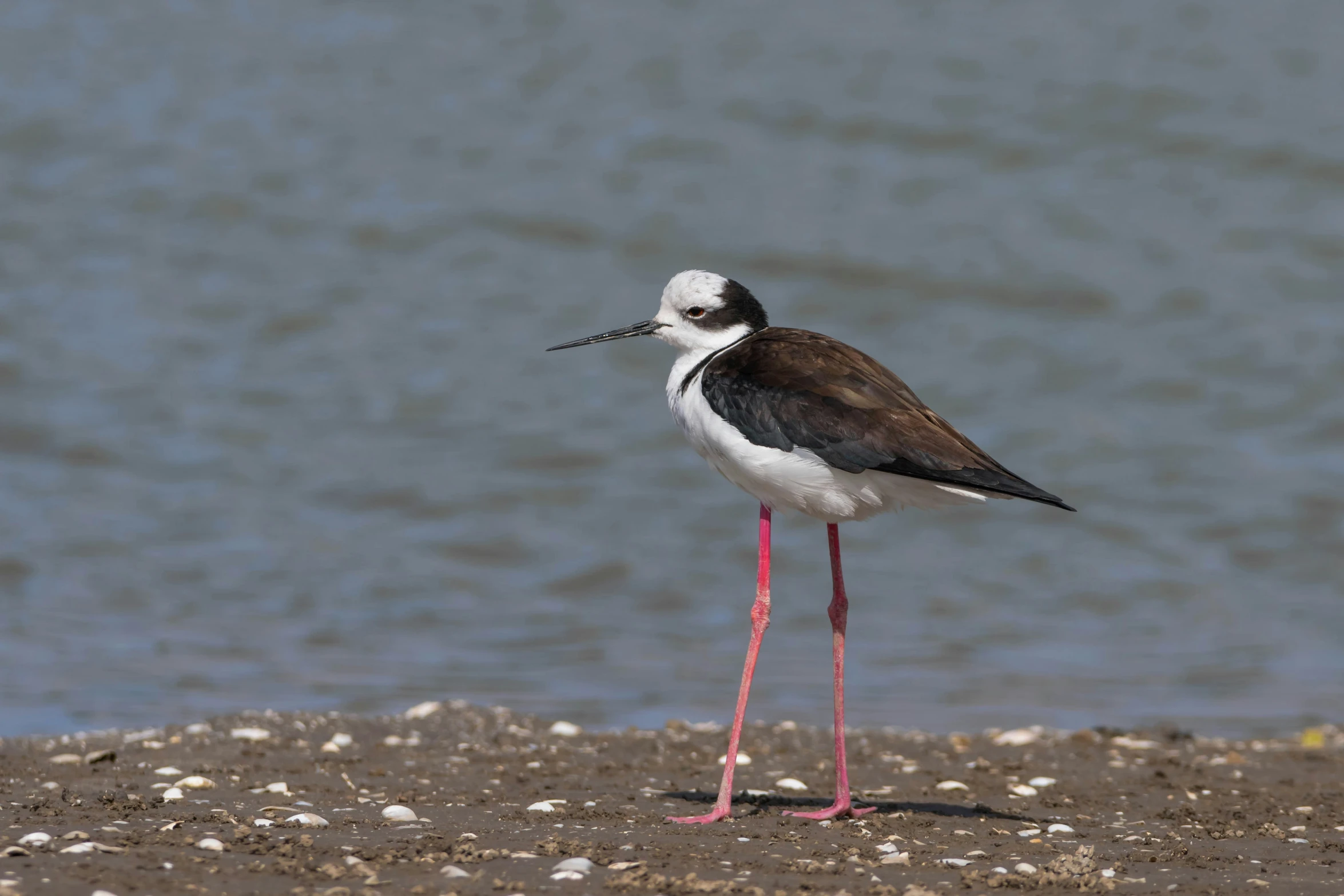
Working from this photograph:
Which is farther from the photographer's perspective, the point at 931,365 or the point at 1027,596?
the point at 931,365

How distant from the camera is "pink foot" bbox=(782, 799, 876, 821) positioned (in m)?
5.70

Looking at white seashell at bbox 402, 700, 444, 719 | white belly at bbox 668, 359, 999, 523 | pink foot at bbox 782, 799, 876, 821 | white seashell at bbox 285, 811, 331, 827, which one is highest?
white belly at bbox 668, 359, 999, 523

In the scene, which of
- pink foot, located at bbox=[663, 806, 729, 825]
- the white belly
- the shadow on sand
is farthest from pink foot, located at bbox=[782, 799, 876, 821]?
the white belly

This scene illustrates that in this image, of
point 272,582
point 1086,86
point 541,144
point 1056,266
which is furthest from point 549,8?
point 272,582

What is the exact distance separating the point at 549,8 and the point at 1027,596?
13089mm

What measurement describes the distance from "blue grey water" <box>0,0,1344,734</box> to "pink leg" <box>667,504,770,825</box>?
2.14 metres

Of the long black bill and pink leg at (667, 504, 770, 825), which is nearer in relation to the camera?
pink leg at (667, 504, 770, 825)

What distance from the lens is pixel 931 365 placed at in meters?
13.8

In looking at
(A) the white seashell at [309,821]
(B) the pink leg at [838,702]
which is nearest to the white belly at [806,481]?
(B) the pink leg at [838,702]

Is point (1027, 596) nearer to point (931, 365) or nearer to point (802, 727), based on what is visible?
point (802, 727)

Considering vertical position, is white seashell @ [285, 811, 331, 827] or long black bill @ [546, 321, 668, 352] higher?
long black bill @ [546, 321, 668, 352]

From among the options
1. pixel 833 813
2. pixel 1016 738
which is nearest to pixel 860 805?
pixel 833 813

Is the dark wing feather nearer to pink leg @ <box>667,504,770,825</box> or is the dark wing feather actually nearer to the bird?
the bird

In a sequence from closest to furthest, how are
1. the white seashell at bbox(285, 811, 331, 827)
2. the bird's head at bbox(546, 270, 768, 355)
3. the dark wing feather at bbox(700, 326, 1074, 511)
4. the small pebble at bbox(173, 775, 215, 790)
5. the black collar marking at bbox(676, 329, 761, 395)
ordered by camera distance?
Result: 1. the white seashell at bbox(285, 811, 331, 827)
2. the dark wing feather at bbox(700, 326, 1074, 511)
3. the small pebble at bbox(173, 775, 215, 790)
4. the black collar marking at bbox(676, 329, 761, 395)
5. the bird's head at bbox(546, 270, 768, 355)
